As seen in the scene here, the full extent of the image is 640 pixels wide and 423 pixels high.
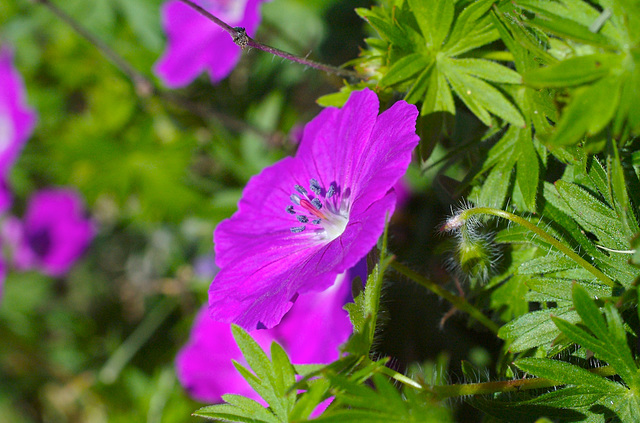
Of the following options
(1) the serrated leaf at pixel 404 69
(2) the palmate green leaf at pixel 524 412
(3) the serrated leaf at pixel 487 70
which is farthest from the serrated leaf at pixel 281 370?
(3) the serrated leaf at pixel 487 70

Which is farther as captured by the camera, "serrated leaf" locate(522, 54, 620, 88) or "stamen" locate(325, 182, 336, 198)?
"stamen" locate(325, 182, 336, 198)

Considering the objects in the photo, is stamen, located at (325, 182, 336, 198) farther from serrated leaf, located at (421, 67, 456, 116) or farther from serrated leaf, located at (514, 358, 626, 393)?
serrated leaf, located at (514, 358, 626, 393)

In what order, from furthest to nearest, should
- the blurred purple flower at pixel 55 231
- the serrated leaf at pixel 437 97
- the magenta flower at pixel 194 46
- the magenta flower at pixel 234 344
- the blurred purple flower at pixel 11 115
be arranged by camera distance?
1. the blurred purple flower at pixel 55 231
2. the blurred purple flower at pixel 11 115
3. the magenta flower at pixel 194 46
4. the magenta flower at pixel 234 344
5. the serrated leaf at pixel 437 97

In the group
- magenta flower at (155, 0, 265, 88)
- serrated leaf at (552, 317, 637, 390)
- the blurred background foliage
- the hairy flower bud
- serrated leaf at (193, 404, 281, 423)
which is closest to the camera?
serrated leaf at (552, 317, 637, 390)

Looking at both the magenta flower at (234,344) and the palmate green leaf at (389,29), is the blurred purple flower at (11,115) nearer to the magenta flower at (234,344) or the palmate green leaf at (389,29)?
the magenta flower at (234,344)

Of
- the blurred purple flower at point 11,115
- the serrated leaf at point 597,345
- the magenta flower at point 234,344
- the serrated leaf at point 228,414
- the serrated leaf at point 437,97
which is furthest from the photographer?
the blurred purple flower at point 11,115

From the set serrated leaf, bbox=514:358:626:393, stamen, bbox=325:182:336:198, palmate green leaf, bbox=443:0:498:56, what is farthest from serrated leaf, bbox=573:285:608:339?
stamen, bbox=325:182:336:198

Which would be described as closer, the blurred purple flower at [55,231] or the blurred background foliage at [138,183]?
the blurred background foliage at [138,183]

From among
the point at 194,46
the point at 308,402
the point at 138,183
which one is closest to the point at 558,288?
the point at 308,402
